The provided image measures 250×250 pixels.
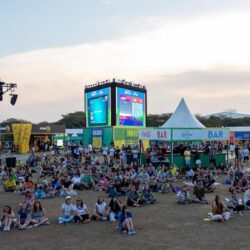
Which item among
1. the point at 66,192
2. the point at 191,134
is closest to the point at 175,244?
the point at 66,192

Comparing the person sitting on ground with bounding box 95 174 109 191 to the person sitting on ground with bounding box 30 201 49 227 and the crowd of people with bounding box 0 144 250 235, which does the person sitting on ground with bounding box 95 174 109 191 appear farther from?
the person sitting on ground with bounding box 30 201 49 227

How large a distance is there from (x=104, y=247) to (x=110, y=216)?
9.00 ft

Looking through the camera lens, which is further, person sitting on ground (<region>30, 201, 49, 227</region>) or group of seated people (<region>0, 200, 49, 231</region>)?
person sitting on ground (<region>30, 201, 49, 227</region>)

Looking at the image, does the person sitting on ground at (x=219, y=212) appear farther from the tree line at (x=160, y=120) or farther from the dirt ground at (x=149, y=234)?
the tree line at (x=160, y=120)

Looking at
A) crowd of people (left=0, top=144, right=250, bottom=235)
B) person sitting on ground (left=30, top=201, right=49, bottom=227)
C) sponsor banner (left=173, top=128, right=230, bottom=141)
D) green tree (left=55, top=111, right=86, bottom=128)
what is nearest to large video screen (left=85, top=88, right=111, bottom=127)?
crowd of people (left=0, top=144, right=250, bottom=235)

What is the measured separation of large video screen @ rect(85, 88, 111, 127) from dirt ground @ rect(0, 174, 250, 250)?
93.9 ft

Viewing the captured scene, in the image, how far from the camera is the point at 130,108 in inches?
→ 1663

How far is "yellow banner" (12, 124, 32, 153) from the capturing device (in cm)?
4512

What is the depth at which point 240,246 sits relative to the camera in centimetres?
805

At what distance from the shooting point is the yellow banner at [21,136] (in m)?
45.1

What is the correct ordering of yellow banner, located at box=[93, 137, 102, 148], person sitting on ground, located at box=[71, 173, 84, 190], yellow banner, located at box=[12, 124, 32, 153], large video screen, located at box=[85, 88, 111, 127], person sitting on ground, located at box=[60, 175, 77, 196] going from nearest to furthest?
person sitting on ground, located at box=[60, 175, 77, 196], person sitting on ground, located at box=[71, 173, 84, 190], large video screen, located at box=[85, 88, 111, 127], yellow banner, located at box=[93, 137, 102, 148], yellow banner, located at box=[12, 124, 32, 153]

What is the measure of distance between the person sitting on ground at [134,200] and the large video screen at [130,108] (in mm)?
26757

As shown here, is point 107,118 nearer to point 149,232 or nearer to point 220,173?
point 220,173

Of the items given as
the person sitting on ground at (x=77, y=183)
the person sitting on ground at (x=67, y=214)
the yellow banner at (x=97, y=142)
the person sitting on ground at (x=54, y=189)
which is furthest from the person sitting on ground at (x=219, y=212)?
the yellow banner at (x=97, y=142)
